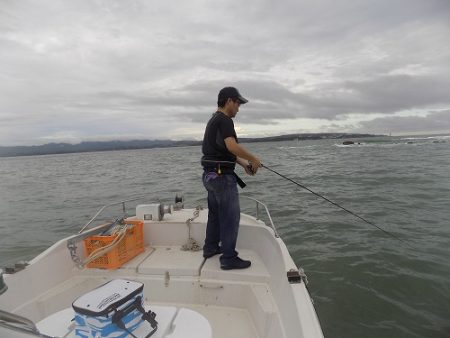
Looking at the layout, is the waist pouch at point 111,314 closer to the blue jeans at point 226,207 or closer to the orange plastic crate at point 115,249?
the blue jeans at point 226,207

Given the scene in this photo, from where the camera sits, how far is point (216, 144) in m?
3.90

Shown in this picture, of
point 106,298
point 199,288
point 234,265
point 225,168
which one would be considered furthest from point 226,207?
point 106,298

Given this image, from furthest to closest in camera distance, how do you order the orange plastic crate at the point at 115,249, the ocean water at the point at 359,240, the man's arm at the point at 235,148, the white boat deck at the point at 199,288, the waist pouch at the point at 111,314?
the ocean water at the point at 359,240 < the orange plastic crate at the point at 115,249 < the man's arm at the point at 235,148 < the white boat deck at the point at 199,288 < the waist pouch at the point at 111,314

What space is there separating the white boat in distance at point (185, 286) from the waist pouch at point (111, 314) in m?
0.09

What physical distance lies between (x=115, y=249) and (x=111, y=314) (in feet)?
6.82

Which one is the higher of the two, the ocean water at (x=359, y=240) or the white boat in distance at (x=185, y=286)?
the white boat in distance at (x=185, y=286)

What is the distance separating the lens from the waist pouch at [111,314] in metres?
2.21

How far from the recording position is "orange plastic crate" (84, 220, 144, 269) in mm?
4168

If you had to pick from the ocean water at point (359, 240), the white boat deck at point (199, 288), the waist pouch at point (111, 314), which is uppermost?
the waist pouch at point (111, 314)

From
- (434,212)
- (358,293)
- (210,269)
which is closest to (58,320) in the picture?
(210,269)

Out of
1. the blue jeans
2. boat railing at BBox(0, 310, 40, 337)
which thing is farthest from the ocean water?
boat railing at BBox(0, 310, 40, 337)

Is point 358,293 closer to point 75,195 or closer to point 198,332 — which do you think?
point 198,332

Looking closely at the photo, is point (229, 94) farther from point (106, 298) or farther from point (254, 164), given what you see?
point (106, 298)

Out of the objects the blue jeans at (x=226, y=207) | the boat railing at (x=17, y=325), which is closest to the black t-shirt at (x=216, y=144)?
the blue jeans at (x=226, y=207)
